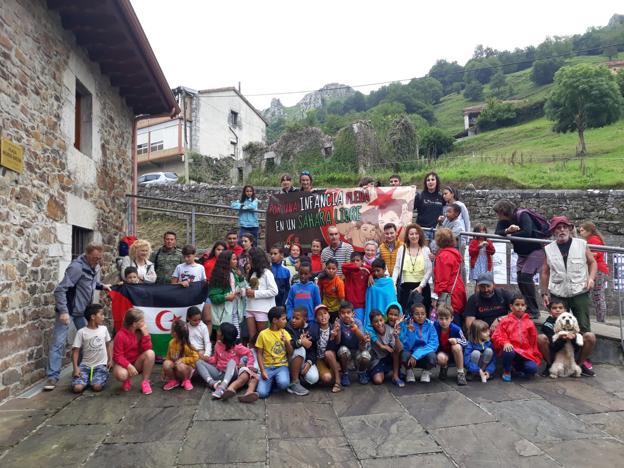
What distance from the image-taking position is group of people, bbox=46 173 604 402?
5066mm

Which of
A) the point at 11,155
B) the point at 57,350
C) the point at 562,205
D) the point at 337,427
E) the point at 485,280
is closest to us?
the point at 337,427

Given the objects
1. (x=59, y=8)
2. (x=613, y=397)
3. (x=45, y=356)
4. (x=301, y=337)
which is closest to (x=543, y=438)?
(x=613, y=397)

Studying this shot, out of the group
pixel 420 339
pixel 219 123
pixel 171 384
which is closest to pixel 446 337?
pixel 420 339

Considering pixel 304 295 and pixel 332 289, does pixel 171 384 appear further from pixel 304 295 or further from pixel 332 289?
pixel 332 289

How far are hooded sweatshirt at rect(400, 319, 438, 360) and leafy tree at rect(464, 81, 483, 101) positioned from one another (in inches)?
2706

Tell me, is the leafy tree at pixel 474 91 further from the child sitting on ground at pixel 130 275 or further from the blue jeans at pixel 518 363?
the child sitting on ground at pixel 130 275

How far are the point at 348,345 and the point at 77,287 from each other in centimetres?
321

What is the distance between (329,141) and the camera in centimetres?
2052

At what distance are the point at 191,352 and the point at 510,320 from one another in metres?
3.66

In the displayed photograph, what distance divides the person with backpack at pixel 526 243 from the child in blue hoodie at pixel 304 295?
2.76m

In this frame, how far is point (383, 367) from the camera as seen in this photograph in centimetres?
527

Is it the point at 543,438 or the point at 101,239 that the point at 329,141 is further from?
the point at 543,438

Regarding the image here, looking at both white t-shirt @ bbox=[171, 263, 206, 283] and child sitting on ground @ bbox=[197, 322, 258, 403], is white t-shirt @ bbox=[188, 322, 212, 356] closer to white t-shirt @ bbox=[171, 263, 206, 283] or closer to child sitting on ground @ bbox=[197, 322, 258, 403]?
child sitting on ground @ bbox=[197, 322, 258, 403]

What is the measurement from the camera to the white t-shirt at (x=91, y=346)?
512 cm
